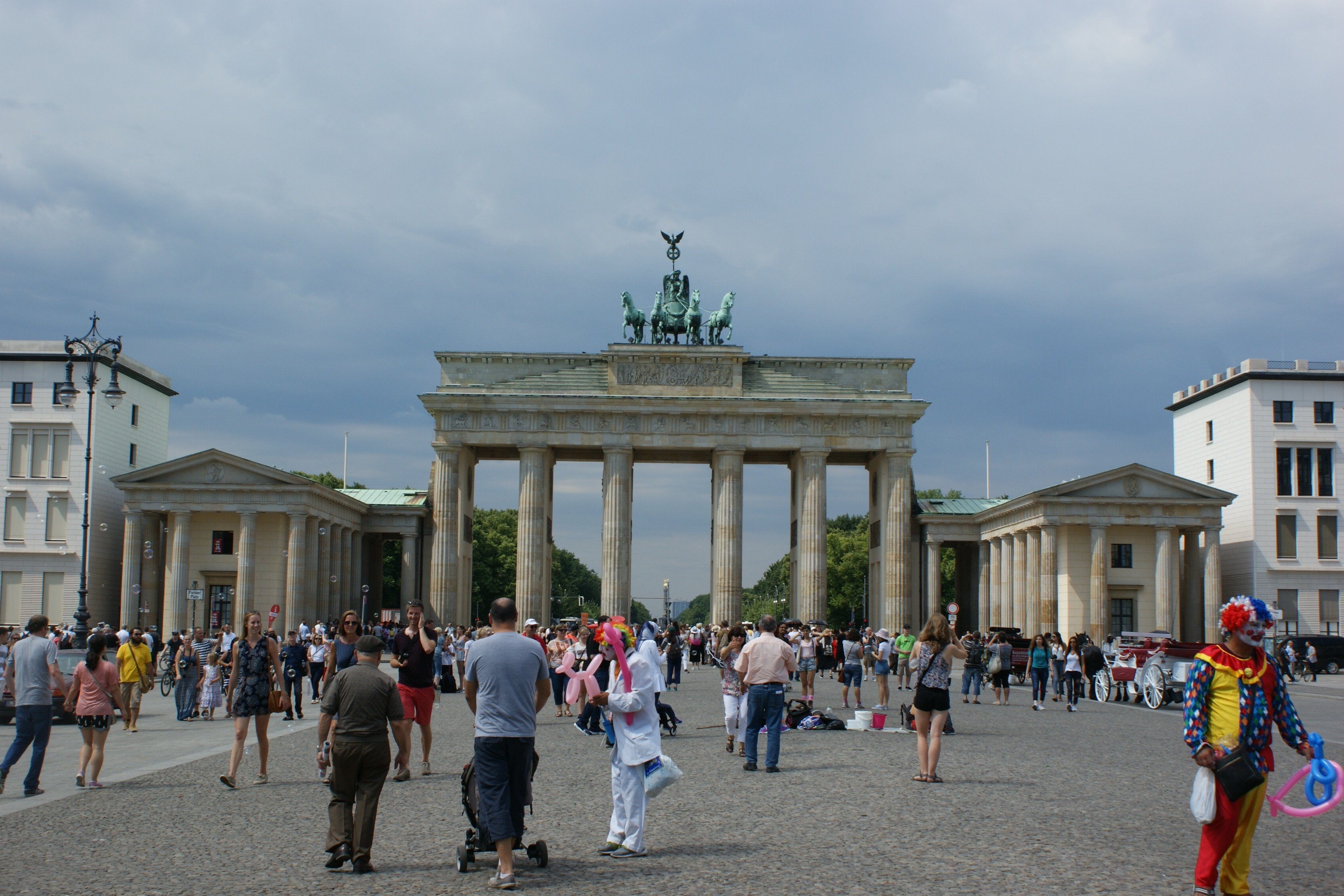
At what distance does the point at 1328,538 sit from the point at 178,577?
62501 mm

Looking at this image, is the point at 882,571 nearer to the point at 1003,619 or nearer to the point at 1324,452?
the point at 1003,619

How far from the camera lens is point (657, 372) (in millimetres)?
69500

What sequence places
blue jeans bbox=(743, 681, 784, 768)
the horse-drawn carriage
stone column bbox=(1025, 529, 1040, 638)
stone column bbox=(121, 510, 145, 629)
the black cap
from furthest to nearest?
1. stone column bbox=(1025, 529, 1040, 638)
2. stone column bbox=(121, 510, 145, 629)
3. the horse-drawn carriage
4. blue jeans bbox=(743, 681, 784, 768)
5. the black cap

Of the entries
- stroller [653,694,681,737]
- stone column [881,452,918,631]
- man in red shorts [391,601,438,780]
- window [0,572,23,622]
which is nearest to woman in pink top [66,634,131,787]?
man in red shorts [391,601,438,780]

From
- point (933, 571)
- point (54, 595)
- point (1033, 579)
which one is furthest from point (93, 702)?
point (933, 571)

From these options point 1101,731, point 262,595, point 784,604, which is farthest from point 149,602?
Answer: point 784,604

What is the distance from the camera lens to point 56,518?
2566 inches

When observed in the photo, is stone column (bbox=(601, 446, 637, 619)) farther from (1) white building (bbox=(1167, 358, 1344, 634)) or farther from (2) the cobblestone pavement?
(2) the cobblestone pavement

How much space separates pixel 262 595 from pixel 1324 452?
5955 cm

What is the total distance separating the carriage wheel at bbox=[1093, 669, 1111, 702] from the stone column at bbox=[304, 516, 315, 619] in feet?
133

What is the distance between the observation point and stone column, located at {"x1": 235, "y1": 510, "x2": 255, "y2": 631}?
60.1 m

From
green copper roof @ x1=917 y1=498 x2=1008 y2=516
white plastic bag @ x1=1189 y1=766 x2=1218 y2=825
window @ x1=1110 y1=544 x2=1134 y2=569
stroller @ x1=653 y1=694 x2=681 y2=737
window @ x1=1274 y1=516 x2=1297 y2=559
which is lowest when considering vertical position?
stroller @ x1=653 y1=694 x2=681 y2=737

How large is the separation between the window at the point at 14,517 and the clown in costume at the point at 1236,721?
226 ft

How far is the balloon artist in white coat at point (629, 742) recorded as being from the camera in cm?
1027
